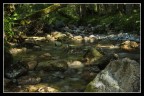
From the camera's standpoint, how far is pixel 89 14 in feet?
98.2

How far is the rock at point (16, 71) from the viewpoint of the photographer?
25.4ft

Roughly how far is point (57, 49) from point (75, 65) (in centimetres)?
331

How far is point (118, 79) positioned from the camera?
6.68 meters

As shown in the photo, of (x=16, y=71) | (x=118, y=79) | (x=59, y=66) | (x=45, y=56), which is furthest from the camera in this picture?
(x=45, y=56)

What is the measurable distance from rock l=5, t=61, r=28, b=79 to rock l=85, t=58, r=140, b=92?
2.29 m

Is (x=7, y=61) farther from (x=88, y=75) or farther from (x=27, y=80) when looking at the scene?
(x=88, y=75)

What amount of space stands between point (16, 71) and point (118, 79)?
2.98 metres

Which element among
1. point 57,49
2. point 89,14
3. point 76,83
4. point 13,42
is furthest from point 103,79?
point 89,14

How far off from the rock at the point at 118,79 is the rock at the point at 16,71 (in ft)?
7.52

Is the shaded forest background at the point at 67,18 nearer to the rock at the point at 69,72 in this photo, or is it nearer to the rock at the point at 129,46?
the rock at the point at 69,72

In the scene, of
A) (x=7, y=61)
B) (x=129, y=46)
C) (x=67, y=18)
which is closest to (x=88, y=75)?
(x=7, y=61)

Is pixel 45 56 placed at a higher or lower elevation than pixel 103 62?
higher

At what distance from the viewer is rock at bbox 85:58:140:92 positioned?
6423 mm

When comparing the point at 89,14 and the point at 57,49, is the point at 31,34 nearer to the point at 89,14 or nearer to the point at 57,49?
the point at 57,49
